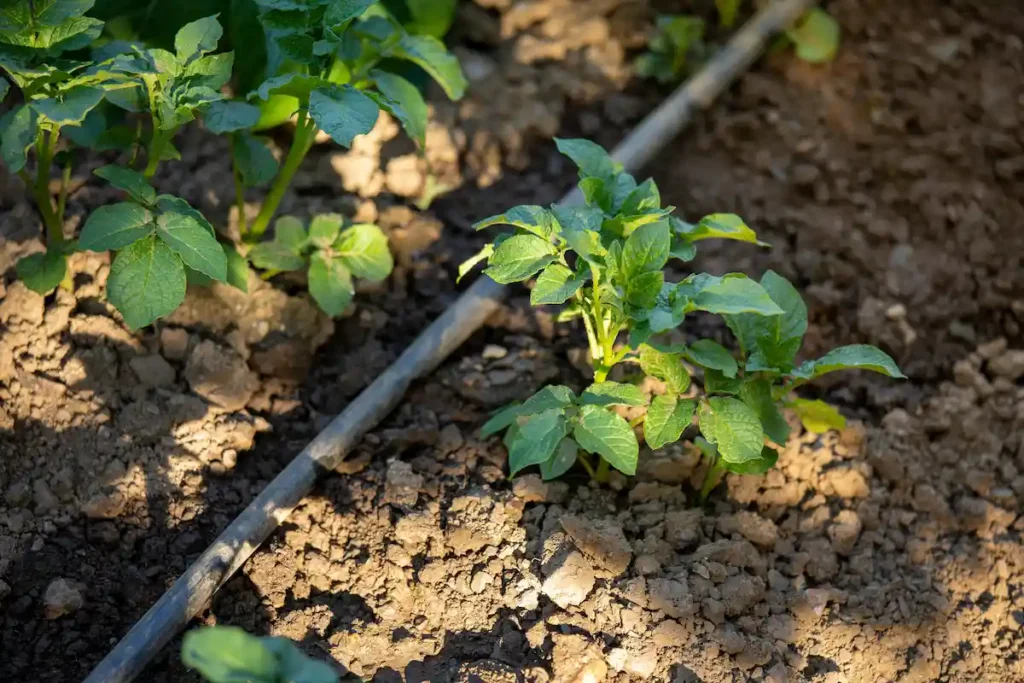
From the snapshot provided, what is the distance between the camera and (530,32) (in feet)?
10.2

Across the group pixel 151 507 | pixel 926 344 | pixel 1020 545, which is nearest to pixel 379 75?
pixel 151 507

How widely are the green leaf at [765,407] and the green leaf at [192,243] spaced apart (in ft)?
3.34

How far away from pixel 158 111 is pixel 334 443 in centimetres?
74

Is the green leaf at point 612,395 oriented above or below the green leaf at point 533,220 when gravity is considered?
below

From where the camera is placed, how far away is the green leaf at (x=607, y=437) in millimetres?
1878

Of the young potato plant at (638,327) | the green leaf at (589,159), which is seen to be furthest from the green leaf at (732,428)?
the green leaf at (589,159)

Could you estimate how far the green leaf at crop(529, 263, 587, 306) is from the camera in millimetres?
1823

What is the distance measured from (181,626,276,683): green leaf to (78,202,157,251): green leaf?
0.82 m

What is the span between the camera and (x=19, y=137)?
74.7 inches

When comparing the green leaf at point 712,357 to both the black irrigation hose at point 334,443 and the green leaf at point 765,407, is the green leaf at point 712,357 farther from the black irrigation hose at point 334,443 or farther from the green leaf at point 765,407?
the black irrigation hose at point 334,443

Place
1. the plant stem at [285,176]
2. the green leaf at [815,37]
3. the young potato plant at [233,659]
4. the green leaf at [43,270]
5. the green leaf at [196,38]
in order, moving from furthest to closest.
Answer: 1. the green leaf at [815,37]
2. the plant stem at [285,176]
3. the green leaf at [43,270]
4. the green leaf at [196,38]
5. the young potato plant at [233,659]

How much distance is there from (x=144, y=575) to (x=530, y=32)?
187 centimetres

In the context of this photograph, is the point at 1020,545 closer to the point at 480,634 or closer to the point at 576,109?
the point at 480,634

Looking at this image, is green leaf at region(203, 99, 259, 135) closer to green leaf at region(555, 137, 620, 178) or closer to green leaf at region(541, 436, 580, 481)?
green leaf at region(555, 137, 620, 178)
